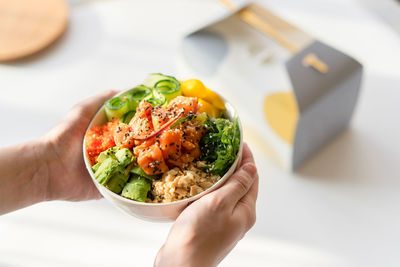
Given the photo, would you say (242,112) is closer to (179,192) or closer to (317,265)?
(317,265)

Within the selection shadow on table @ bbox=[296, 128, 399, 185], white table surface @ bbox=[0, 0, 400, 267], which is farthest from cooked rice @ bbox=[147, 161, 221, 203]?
shadow on table @ bbox=[296, 128, 399, 185]

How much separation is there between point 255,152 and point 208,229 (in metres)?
0.78

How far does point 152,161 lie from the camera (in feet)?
3.08

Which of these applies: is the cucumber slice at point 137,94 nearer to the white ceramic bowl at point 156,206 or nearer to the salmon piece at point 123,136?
the salmon piece at point 123,136

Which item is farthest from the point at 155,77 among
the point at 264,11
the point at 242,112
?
the point at 264,11

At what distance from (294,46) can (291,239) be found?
0.77 metres

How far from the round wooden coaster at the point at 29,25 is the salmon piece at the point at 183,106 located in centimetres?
125

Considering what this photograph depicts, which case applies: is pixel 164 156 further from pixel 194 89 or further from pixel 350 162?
pixel 350 162

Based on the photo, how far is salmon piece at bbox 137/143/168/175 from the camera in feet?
3.06

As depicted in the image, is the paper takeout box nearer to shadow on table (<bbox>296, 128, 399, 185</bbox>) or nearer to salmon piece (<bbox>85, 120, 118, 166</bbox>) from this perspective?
shadow on table (<bbox>296, 128, 399, 185</bbox>)

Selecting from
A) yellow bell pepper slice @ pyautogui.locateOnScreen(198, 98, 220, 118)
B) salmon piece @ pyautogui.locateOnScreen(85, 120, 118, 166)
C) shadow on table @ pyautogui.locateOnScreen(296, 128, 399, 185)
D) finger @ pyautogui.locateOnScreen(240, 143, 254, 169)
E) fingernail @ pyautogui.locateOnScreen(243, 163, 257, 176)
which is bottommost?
shadow on table @ pyautogui.locateOnScreen(296, 128, 399, 185)

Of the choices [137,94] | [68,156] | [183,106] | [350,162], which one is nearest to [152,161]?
[183,106]

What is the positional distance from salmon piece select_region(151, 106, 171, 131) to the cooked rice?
112mm

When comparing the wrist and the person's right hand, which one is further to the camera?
the wrist
